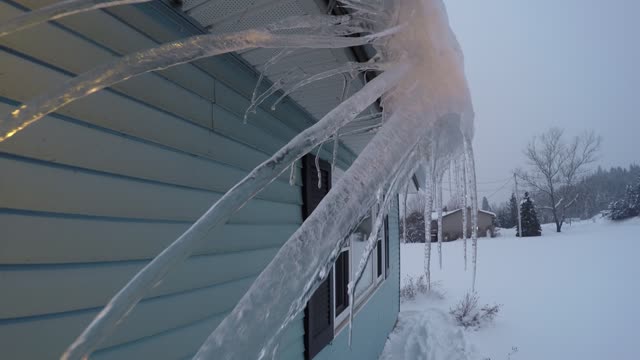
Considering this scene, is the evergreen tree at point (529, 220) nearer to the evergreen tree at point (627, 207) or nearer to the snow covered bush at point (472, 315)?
the evergreen tree at point (627, 207)

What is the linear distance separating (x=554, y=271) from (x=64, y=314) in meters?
18.3

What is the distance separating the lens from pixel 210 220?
594mm

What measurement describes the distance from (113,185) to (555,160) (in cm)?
3681

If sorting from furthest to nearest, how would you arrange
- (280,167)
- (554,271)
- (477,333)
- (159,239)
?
(554,271) → (477,333) → (159,239) → (280,167)

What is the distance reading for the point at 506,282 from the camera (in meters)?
13.5

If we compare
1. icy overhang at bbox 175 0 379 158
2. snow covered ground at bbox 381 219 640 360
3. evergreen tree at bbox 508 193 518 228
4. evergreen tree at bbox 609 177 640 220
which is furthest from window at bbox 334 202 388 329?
evergreen tree at bbox 609 177 640 220

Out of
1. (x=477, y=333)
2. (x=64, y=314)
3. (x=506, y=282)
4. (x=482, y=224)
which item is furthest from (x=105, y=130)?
(x=482, y=224)

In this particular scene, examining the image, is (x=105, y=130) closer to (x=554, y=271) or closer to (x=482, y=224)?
(x=554, y=271)

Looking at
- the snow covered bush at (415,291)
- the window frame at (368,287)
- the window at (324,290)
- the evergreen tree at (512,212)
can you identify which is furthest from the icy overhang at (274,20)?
the evergreen tree at (512,212)

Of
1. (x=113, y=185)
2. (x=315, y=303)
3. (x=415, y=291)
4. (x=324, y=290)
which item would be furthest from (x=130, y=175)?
(x=415, y=291)

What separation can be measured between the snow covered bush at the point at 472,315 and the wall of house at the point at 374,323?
1419mm

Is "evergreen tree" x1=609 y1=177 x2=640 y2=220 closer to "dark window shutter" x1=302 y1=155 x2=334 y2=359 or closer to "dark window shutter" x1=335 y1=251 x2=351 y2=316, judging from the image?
"dark window shutter" x1=335 y1=251 x2=351 y2=316

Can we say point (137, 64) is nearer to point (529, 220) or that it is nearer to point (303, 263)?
point (303, 263)

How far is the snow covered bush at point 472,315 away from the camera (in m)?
8.25
